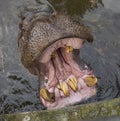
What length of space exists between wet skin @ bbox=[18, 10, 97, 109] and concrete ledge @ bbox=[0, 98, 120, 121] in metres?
0.35

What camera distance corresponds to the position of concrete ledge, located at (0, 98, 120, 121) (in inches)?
120

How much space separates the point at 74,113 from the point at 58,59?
0.63 m

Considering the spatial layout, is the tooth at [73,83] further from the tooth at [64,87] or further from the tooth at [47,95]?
the tooth at [47,95]

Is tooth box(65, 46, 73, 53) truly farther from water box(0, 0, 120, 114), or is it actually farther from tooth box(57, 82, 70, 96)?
water box(0, 0, 120, 114)

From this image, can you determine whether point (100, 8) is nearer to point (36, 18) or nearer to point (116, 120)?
point (36, 18)

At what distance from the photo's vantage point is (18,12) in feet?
14.6

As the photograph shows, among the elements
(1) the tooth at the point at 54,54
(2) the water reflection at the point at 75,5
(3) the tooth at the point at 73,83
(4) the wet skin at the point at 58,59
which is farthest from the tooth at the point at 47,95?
(2) the water reflection at the point at 75,5

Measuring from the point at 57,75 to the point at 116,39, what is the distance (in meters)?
1.08

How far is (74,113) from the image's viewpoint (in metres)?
3.07

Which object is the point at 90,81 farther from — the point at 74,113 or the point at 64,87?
the point at 74,113

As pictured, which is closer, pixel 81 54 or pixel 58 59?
pixel 58 59

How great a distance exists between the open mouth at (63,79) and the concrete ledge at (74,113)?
350 millimetres

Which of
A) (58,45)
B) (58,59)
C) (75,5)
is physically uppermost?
(58,45)

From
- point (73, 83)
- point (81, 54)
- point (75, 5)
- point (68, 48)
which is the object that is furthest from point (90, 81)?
point (75, 5)
